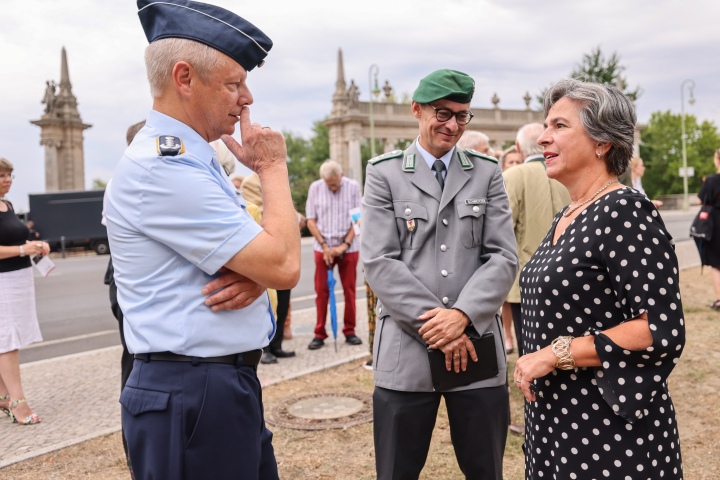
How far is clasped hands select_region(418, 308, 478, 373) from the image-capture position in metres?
2.78

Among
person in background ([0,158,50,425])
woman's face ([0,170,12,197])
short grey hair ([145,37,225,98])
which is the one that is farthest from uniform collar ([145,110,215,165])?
woman's face ([0,170,12,197])

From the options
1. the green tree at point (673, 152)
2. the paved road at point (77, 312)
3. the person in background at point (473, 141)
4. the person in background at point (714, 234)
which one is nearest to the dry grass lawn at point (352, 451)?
the person in background at point (473, 141)

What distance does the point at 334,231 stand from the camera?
807 cm

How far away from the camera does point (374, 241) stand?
9.82 ft

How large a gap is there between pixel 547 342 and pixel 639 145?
68899 millimetres

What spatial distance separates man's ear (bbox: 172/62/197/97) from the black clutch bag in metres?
A: 1.58

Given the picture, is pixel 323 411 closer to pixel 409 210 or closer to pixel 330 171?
pixel 409 210

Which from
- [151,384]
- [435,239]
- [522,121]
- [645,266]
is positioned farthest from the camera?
[522,121]

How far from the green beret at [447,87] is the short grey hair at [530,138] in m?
2.15

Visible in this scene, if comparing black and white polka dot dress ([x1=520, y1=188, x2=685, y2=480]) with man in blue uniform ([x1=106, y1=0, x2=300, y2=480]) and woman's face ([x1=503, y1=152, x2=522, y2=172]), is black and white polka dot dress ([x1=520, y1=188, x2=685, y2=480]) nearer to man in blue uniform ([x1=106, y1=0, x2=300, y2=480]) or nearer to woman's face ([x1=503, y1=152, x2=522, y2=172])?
man in blue uniform ([x1=106, y1=0, x2=300, y2=480])

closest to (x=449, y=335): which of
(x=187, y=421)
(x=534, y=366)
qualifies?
(x=534, y=366)

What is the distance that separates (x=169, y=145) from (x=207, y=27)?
381 millimetres

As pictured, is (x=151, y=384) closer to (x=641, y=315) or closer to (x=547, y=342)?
(x=547, y=342)

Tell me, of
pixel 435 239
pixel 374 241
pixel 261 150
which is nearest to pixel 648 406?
pixel 435 239
